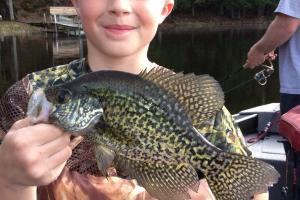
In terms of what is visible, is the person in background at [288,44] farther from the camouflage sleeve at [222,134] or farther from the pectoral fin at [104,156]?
the pectoral fin at [104,156]

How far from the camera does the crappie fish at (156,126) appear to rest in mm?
1723

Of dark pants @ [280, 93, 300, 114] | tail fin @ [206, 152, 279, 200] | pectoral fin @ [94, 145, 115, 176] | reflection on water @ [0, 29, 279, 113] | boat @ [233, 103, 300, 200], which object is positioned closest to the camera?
pectoral fin @ [94, 145, 115, 176]

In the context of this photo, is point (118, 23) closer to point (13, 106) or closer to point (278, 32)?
point (13, 106)

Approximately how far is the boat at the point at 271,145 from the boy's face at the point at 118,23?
8.02 feet

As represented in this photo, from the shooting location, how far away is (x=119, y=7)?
219cm

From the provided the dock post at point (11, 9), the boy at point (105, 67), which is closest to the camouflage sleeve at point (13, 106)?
the boy at point (105, 67)

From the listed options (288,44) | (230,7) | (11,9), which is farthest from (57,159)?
(230,7)

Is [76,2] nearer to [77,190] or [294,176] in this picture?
[77,190]

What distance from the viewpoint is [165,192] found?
1930 mm

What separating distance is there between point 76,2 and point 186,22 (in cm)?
6290

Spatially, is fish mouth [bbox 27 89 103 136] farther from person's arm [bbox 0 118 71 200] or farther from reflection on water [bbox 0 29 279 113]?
reflection on water [bbox 0 29 279 113]

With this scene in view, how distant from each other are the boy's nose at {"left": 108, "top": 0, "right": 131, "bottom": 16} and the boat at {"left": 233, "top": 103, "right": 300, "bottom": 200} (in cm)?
259

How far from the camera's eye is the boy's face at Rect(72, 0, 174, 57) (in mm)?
2207

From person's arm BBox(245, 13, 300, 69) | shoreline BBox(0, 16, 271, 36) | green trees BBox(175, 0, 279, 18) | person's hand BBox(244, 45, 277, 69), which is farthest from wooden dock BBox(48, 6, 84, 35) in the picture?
person's arm BBox(245, 13, 300, 69)
